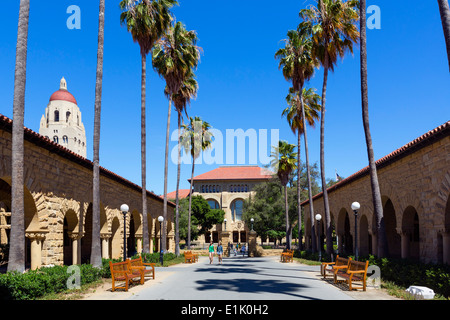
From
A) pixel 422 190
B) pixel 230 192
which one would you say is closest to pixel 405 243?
pixel 422 190

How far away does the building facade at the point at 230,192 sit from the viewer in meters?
76.4

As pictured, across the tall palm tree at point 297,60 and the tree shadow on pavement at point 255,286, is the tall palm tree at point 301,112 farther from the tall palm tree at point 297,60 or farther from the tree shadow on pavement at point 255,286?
the tree shadow on pavement at point 255,286

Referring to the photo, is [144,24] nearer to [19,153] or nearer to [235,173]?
[19,153]

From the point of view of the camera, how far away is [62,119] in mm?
106938

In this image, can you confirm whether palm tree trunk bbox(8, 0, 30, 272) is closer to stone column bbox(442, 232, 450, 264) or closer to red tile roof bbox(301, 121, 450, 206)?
red tile roof bbox(301, 121, 450, 206)

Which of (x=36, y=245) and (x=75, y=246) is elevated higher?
(x=36, y=245)

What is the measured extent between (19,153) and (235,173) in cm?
6808

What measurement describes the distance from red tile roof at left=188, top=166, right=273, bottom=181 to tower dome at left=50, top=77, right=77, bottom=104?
169ft

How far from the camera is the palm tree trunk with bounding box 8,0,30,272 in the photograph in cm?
1088

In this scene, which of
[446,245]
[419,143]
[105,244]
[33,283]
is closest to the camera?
[33,283]

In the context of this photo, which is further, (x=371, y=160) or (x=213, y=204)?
(x=213, y=204)

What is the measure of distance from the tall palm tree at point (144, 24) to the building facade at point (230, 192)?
170 feet

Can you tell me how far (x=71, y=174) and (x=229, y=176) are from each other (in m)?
60.6
